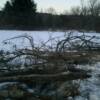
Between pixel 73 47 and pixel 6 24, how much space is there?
22.8 m

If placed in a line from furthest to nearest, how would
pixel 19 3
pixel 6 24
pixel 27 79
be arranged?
pixel 19 3 → pixel 6 24 → pixel 27 79

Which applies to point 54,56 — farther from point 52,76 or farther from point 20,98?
point 20,98

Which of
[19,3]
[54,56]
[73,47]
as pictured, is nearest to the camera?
[54,56]

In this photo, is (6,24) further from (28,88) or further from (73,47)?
(28,88)

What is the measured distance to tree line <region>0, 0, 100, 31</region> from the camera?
32.3 metres

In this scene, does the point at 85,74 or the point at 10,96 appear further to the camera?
the point at 85,74

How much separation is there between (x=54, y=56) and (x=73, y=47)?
9.92ft

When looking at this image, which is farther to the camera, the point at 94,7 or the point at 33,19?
the point at 94,7

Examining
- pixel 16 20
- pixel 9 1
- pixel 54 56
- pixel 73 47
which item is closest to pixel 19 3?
pixel 9 1

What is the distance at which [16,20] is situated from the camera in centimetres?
3281

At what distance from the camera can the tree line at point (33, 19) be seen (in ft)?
106

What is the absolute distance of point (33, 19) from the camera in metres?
33.6

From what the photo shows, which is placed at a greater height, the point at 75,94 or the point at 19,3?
the point at 19,3

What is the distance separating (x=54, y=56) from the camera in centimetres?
754
